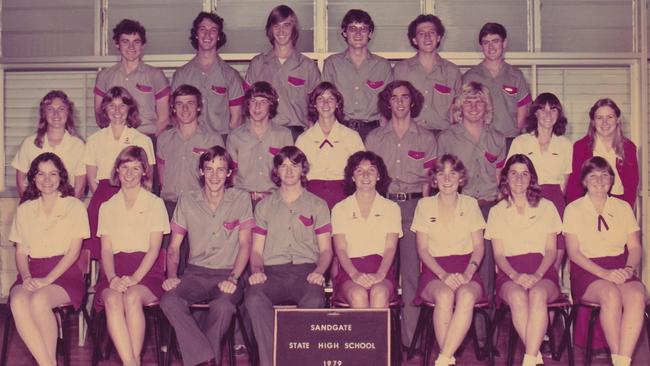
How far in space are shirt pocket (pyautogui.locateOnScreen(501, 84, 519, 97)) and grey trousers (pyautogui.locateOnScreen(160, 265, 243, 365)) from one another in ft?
7.50

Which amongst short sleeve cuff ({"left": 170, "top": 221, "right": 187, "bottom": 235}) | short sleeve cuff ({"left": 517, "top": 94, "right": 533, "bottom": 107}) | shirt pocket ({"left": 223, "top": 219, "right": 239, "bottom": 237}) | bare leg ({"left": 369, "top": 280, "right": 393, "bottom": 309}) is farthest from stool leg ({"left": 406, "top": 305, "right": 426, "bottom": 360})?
short sleeve cuff ({"left": 517, "top": 94, "right": 533, "bottom": 107})

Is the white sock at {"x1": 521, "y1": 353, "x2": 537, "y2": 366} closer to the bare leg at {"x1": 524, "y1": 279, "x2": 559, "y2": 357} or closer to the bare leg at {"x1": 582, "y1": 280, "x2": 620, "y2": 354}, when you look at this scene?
the bare leg at {"x1": 524, "y1": 279, "x2": 559, "y2": 357}

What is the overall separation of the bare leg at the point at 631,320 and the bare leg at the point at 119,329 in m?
2.67

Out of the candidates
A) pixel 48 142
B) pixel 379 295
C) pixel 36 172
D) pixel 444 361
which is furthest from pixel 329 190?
pixel 48 142

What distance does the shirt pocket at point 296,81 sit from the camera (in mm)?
6254

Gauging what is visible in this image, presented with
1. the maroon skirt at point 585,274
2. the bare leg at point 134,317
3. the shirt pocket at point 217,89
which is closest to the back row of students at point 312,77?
the shirt pocket at point 217,89

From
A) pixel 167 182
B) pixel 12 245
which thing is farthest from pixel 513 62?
pixel 12 245

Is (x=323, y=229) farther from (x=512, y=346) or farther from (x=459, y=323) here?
(x=512, y=346)

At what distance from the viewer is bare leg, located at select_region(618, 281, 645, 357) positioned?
5027mm

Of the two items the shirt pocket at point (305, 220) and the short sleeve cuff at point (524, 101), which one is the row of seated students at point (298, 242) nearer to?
the shirt pocket at point (305, 220)

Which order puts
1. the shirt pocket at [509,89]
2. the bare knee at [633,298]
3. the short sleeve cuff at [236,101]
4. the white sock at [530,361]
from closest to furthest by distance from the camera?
the white sock at [530,361]
the bare knee at [633,298]
the shirt pocket at [509,89]
the short sleeve cuff at [236,101]

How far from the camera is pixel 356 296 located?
5137mm

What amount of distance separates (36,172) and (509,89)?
10.2 feet

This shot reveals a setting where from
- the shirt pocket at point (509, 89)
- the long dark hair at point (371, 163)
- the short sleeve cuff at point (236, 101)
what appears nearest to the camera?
the long dark hair at point (371, 163)
